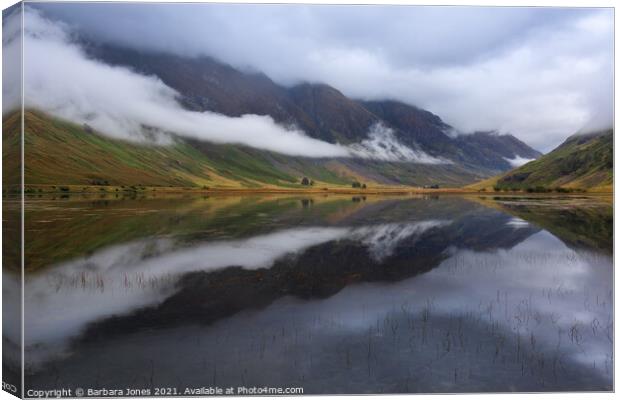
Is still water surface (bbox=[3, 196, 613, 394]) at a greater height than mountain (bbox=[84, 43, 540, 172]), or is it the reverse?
mountain (bbox=[84, 43, 540, 172])

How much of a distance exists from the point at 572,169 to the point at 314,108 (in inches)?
303

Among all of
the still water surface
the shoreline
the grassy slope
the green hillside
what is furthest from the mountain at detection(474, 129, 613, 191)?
the grassy slope

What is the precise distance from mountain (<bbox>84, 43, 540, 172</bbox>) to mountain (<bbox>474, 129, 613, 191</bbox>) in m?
0.75

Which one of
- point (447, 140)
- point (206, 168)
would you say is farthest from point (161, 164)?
point (447, 140)

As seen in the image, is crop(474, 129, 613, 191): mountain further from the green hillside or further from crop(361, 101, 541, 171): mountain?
the green hillside

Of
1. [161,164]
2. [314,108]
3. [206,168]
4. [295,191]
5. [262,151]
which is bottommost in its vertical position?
[295,191]

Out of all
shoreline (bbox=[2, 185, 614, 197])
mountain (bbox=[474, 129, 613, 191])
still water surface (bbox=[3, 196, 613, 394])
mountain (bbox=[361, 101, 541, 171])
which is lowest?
still water surface (bbox=[3, 196, 613, 394])

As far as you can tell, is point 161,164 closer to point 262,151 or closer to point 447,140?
point 262,151

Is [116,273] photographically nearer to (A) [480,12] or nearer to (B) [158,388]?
(B) [158,388]

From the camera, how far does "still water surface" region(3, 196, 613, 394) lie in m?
9.67

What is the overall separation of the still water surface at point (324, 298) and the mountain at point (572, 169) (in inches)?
27.7

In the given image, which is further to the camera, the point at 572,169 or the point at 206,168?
the point at 206,168

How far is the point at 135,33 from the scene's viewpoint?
410 inches

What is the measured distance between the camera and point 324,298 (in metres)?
12.8
